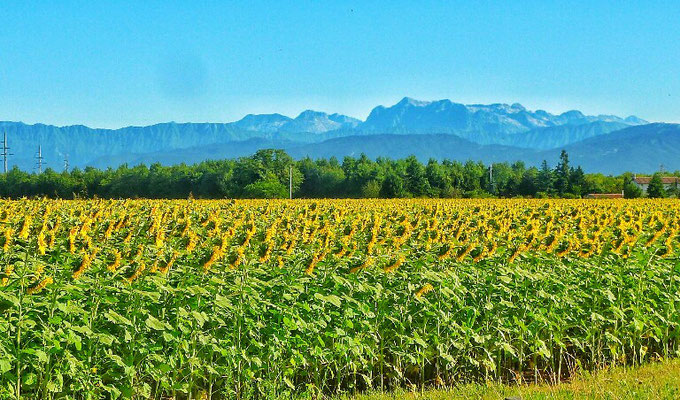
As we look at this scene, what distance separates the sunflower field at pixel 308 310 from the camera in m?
6.31

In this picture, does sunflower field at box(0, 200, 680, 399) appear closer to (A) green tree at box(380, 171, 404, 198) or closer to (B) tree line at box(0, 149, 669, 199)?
(B) tree line at box(0, 149, 669, 199)

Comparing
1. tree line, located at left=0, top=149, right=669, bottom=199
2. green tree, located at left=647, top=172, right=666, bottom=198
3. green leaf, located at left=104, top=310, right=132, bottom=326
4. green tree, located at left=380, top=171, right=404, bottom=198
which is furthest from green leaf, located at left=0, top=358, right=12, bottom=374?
green tree, located at left=380, top=171, right=404, bottom=198

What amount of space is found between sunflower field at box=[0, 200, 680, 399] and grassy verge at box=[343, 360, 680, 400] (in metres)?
0.50

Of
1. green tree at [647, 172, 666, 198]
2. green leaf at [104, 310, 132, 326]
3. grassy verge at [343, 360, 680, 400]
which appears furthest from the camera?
green tree at [647, 172, 666, 198]

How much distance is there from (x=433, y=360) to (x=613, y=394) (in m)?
2.22

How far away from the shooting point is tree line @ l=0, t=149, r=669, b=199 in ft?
296

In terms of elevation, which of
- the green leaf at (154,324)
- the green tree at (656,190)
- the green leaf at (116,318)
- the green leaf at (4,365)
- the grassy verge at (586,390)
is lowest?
the grassy verge at (586,390)

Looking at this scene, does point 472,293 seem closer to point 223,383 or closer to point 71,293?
point 223,383

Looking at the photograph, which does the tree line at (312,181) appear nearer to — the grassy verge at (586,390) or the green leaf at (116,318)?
the grassy verge at (586,390)

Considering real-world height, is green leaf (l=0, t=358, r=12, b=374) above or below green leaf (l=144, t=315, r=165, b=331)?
A: below

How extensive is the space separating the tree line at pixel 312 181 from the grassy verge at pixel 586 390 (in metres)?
76.0

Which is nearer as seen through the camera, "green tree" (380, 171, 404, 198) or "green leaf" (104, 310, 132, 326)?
"green leaf" (104, 310, 132, 326)

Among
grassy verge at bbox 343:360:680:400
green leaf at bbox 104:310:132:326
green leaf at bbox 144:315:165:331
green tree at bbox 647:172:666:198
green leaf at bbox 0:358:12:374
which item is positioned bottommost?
grassy verge at bbox 343:360:680:400

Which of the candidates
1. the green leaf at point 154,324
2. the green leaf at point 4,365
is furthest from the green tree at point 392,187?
the green leaf at point 4,365
